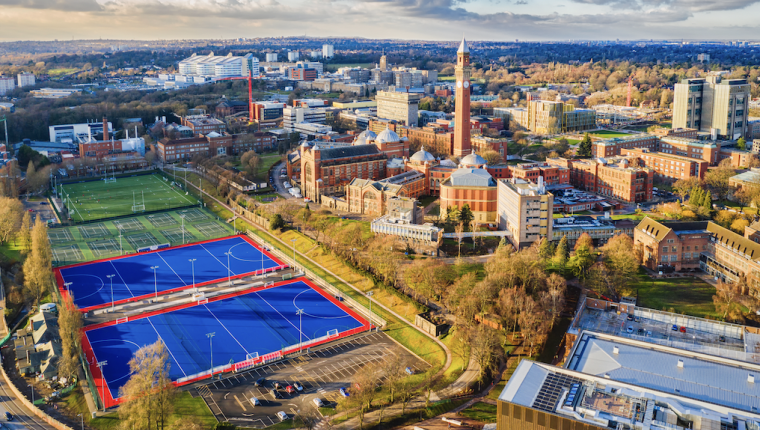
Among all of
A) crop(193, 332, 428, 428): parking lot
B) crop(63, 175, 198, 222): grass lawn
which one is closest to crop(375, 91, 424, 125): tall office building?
crop(63, 175, 198, 222): grass lawn

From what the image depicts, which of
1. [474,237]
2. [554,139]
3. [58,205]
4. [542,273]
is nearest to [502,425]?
[542,273]

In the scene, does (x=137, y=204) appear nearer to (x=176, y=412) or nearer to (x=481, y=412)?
(x=176, y=412)

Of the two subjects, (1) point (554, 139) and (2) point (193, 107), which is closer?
(1) point (554, 139)

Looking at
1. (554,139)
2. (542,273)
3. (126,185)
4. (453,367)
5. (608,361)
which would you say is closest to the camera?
(608,361)

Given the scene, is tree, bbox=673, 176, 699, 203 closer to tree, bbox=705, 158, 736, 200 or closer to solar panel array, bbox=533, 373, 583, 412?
tree, bbox=705, 158, 736, 200

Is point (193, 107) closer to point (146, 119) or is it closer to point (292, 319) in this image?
point (146, 119)

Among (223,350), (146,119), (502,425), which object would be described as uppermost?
(146,119)

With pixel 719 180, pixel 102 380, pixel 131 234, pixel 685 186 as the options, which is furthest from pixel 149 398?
pixel 719 180
